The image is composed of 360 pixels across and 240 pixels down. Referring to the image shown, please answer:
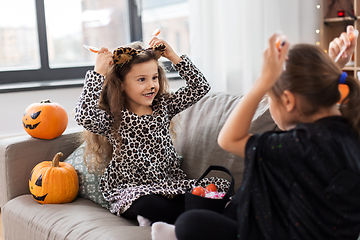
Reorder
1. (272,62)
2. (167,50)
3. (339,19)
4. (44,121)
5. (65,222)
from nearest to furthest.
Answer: (272,62)
(65,222)
(167,50)
(44,121)
(339,19)

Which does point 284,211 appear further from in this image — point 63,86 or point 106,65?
point 63,86

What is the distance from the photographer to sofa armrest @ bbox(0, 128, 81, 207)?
1661mm

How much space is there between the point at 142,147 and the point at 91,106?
266 millimetres

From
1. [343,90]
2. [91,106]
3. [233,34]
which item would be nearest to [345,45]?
[343,90]

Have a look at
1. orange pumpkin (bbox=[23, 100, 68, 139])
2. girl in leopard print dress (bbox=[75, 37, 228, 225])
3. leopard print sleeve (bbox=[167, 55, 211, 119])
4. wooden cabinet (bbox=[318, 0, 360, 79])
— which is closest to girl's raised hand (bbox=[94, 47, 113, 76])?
girl in leopard print dress (bbox=[75, 37, 228, 225])

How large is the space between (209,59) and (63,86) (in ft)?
3.50

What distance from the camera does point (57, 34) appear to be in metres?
2.85

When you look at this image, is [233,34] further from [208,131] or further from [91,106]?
Answer: [91,106]

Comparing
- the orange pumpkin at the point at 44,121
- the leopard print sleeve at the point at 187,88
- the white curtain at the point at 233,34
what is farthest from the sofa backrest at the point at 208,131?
the white curtain at the point at 233,34

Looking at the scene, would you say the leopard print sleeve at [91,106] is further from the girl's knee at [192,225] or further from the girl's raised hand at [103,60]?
the girl's knee at [192,225]

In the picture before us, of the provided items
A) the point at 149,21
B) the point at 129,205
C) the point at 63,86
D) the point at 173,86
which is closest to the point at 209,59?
the point at 173,86

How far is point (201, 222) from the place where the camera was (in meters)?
0.97

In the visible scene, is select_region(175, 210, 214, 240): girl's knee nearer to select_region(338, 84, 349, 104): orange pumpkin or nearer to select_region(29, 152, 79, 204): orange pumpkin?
select_region(338, 84, 349, 104): orange pumpkin

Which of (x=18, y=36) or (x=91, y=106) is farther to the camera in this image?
(x=18, y=36)
